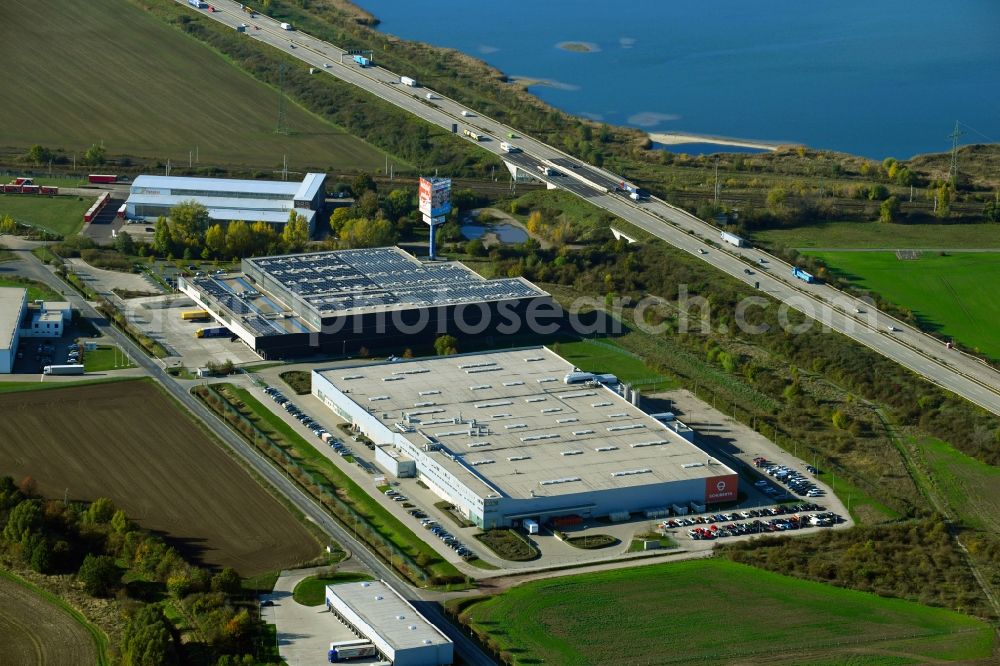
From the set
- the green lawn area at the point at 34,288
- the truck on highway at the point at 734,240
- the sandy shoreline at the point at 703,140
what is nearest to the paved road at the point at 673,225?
the truck on highway at the point at 734,240

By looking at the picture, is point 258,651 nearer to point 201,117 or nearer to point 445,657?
point 445,657

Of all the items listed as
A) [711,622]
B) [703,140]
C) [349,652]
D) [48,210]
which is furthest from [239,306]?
[703,140]

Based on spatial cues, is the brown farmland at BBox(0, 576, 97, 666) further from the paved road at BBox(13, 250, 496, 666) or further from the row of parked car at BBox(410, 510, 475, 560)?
the row of parked car at BBox(410, 510, 475, 560)

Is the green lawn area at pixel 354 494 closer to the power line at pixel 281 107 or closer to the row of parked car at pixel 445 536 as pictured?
the row of parked car at pixel 445 536

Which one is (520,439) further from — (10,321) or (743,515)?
(10,321)

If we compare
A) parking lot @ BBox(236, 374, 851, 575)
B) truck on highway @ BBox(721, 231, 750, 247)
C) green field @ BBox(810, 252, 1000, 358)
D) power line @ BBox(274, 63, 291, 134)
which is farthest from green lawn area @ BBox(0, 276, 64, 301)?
green field @ BBox(810, 252, 1000, 358)

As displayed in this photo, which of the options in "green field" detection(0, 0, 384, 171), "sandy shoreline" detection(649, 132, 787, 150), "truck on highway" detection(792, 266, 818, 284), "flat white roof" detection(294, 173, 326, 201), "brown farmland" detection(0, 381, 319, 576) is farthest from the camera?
"sandy shoreline" detection(649, 132, 787, 150)
